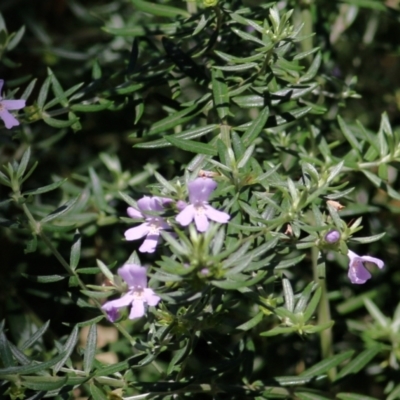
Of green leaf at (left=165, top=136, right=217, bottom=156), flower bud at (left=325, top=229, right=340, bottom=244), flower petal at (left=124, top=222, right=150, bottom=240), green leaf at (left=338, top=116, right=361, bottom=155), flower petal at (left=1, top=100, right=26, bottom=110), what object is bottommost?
green leaf at (left=338, top=116, right=361, bottom=155)

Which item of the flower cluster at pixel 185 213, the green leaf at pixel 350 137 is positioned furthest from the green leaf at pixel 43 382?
the green leaf at pixel 350 137

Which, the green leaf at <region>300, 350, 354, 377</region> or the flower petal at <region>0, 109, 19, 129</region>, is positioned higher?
the flower petal at <region>0, 109, 19, 129</region>

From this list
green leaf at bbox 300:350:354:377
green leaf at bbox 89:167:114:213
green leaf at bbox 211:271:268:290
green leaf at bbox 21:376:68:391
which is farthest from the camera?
green leaf at bbox 89:167:114:213

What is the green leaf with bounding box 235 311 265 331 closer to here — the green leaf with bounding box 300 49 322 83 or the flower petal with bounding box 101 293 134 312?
the flower petal with bounding box 101 293 134 312

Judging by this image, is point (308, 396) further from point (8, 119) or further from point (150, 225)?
point (8, 119)

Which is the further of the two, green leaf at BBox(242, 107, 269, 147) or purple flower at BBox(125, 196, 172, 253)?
green leaf at BBox(242, 107, 269, 147)

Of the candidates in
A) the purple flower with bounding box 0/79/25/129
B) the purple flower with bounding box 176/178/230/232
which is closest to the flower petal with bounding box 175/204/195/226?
the purple flower with bounding box 176/178/230/232

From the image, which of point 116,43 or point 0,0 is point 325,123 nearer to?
point 116,43

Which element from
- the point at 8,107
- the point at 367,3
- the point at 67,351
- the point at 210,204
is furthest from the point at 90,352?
the point at 367,3
